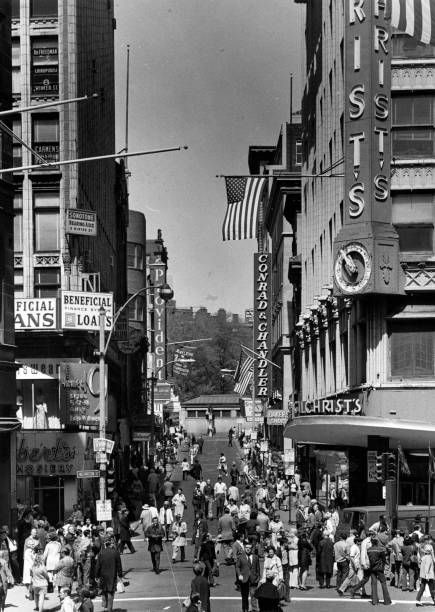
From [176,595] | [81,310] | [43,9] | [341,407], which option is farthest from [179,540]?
[43,9]

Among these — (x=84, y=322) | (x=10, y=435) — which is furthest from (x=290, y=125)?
(x=10, y=435)

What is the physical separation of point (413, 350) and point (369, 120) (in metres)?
8.33

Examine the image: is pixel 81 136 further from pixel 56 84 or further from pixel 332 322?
pixel 332 322

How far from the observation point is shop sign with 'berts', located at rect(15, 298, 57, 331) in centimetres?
5016

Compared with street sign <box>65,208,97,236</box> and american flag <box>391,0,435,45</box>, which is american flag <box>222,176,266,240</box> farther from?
american flag <box>391,0,435,45</box>

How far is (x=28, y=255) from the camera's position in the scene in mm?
56062

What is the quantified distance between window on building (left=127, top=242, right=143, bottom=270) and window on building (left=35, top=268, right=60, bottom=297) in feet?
200

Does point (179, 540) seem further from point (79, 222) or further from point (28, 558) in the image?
point (79, 222)

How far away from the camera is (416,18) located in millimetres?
43562

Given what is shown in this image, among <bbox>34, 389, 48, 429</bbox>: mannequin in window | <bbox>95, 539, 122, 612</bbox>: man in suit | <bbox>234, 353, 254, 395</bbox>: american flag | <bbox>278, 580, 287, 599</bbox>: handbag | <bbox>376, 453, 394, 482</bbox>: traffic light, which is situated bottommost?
<bbox>278, 580, 287, 599</bbox>: handbag

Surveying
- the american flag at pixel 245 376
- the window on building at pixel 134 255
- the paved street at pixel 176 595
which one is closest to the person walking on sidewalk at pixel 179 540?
the paved street at pixel 176 595

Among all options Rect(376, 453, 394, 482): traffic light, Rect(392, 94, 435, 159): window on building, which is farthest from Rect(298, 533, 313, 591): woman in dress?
Rect(392, 94, 435, 159): window on building

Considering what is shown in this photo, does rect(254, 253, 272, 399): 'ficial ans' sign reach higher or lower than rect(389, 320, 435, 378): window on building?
higher

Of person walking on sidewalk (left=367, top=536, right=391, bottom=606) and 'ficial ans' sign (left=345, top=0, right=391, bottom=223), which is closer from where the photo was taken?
person walking on sidewalk (left=367, top=536, right=391, bottom=606)
